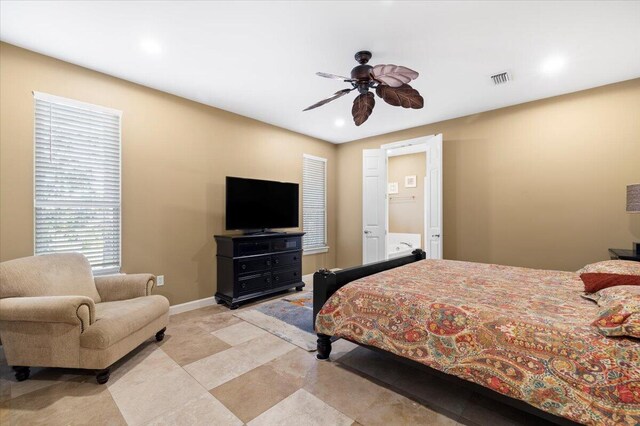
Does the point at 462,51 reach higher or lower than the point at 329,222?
higher

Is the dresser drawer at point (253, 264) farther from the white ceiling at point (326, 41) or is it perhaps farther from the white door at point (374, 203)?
the white ceiling at point (326, 41)

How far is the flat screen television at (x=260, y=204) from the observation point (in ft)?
12.8

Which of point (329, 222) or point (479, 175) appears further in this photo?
point (329, 222)

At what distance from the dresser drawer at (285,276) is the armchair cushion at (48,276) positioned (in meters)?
2.09

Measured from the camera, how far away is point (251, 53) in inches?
105

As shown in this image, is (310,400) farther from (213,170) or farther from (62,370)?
(213,170)

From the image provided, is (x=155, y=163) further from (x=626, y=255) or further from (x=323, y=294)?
(x=626, y=255)

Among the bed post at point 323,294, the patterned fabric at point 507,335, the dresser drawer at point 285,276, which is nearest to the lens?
the patterned fabric at point 507,335

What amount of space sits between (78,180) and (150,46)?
1544 millimetres

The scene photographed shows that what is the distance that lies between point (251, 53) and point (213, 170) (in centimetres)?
180

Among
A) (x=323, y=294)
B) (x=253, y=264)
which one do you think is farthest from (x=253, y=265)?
(x=323, y=294)

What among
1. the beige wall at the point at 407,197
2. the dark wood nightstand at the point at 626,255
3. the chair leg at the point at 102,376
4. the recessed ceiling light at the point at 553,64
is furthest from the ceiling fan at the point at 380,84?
the beige wall at the point at 407,197

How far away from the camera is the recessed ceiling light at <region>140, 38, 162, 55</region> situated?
249 cm

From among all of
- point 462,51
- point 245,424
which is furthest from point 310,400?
point 462,51
